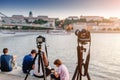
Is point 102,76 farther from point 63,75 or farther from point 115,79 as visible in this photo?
point 63,75

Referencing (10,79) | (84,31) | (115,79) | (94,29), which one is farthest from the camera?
(94,29)

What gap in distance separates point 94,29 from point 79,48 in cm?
8930

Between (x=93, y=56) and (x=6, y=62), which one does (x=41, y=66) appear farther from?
(x=93, y=56)

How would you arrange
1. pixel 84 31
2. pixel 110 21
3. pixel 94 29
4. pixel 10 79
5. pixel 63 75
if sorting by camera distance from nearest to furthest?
pixel 84 31
pixel 63 75
pixel 10 79
pixel 94 29
pixel 110 21

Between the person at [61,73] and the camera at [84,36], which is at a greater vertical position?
the camera at [84,36]

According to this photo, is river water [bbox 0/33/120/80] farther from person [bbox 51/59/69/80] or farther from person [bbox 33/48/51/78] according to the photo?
person [bbox 51/59/69/80]

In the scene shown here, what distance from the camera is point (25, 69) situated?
609cm

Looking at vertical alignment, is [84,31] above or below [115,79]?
above

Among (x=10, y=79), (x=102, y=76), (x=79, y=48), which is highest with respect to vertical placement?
(x=79, y=48)

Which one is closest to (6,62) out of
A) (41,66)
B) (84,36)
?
(41,66)

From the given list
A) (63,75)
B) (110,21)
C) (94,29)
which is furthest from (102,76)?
(110,21)

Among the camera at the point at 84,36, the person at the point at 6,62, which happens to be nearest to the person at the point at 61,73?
the camera at the point at 84,36

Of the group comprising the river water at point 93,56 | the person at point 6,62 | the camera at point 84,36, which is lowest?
the river water at point 93,56

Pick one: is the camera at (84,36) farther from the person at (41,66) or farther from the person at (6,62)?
the person at (6,62)
